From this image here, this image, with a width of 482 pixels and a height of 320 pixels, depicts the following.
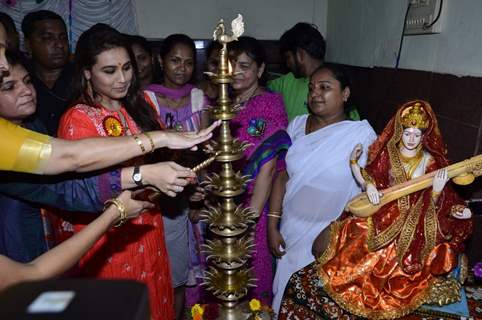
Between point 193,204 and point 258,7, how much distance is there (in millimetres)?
3325

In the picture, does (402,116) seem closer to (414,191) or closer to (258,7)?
(414,191)

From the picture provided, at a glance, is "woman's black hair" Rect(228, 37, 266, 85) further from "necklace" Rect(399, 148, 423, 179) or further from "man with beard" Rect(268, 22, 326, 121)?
"necklace" Rect(399, 148, 423, 179)

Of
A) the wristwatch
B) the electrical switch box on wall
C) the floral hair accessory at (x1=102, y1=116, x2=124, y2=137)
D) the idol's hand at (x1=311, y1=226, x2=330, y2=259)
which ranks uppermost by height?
the electrical switch box on wall

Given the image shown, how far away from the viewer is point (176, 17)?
16.3 feet

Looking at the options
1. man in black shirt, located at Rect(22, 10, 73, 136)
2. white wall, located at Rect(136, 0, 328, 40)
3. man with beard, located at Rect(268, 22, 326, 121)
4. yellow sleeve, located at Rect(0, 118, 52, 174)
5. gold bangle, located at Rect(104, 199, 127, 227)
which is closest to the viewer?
yellow sleeve, located at Rect(0, 118, 52, 174)

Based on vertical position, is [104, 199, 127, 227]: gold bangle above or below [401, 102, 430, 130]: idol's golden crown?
below

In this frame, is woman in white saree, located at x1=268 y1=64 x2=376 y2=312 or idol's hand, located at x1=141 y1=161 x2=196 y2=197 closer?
idol's hand, located at x1=141 y1=161 x2=196 y2=197

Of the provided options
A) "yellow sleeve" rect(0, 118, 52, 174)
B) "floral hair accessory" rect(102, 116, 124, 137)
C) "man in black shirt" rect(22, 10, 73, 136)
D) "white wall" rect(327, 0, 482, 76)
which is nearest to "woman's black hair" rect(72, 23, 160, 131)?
"floral hair accessory" rect(102, 116, 124, 137)

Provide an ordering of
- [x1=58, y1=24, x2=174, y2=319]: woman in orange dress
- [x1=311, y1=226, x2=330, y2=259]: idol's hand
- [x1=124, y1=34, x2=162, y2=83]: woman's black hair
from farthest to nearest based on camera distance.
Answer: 1. [x1=124, y1=34, x2=162, y2=83]: woman's black hair
2. [x1=311, y1=226, x2=330, y2=259]: idol's hand
3. [x1=58, y1=24, x2=174, y2=319]: woman in orange dress

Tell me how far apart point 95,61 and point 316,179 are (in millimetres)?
1479

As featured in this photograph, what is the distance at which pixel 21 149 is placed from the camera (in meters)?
1.17

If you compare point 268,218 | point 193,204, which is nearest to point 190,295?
point 193,204

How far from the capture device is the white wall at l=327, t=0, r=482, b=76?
2.17 metres

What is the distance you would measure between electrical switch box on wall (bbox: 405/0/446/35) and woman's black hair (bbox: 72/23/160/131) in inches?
74.3
